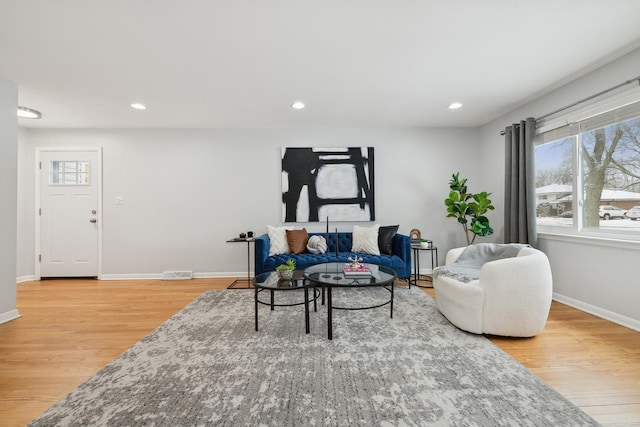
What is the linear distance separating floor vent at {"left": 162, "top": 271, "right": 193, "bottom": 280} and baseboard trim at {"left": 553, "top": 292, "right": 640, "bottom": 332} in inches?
203

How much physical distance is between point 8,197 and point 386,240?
176 inches

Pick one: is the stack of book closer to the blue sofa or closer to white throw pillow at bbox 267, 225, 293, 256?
the blue sofa

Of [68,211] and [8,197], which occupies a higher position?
[8,197]

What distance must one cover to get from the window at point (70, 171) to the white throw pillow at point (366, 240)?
449 centimetres

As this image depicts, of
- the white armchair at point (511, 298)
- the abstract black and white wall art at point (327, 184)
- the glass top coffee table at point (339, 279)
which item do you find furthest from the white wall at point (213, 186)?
the white armchair at point (511, 298)

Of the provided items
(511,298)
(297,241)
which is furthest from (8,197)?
(511,298)

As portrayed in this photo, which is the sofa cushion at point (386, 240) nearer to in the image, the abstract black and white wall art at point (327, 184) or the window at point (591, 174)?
the abstract black and white wall art at point (327, 184)

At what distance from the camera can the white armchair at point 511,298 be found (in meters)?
2.24

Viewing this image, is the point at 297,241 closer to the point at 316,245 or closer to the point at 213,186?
the point at 316,245

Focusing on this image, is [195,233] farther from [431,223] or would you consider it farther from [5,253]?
[431,223]

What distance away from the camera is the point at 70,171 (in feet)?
14.9

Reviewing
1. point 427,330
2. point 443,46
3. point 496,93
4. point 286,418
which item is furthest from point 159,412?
point 496,93

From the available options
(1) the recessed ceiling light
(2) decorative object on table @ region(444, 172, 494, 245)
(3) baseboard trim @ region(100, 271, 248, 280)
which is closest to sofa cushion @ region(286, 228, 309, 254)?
(3) baseboard trim @ region(100, 271, 248, 280)

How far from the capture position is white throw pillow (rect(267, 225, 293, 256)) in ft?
13.4
